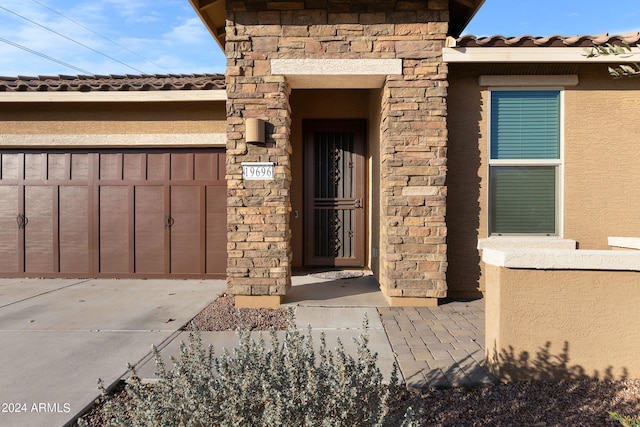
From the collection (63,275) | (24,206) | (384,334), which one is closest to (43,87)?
(24,206)

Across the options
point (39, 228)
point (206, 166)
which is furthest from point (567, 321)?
point (39, 228)

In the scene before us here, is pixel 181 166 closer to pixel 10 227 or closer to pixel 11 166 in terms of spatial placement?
pixel 11 166

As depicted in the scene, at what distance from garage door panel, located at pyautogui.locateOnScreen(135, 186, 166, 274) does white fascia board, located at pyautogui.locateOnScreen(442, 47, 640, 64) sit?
203 inches

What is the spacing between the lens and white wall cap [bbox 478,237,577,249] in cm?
504

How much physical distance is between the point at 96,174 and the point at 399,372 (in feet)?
20.3

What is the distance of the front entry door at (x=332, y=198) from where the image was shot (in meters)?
7.01

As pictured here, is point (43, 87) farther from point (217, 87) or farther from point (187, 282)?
point (187, 282)

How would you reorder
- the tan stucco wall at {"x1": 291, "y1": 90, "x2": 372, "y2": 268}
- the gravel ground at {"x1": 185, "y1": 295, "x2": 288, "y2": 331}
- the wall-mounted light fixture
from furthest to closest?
the tan stucco wall at {"x1": 291, "y1": 90, "x2": 372, "y2": 268}, the wall-mounted light fixture, the gravel ground at {"x1": 185, "y1": 295, "x2": 288, "y2": 331}

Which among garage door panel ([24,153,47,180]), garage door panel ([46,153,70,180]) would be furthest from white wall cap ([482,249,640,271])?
garage door panel ([24,153,47,180])

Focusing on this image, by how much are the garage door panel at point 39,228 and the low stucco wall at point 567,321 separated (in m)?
7.28

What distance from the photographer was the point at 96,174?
6.59 metres

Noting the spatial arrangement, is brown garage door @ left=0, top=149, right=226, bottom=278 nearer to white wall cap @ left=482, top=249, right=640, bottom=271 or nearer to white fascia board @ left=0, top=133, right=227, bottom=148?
white fascia board @ left=0, top=133, right=227, bottom=148

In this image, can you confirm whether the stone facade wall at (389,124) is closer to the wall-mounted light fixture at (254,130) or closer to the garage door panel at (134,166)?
the wall-mounted light fixture at (254,130)

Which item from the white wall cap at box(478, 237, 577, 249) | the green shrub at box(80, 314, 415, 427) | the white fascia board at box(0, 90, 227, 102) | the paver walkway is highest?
the white fascia board at box(0, 90, 227, 102)
